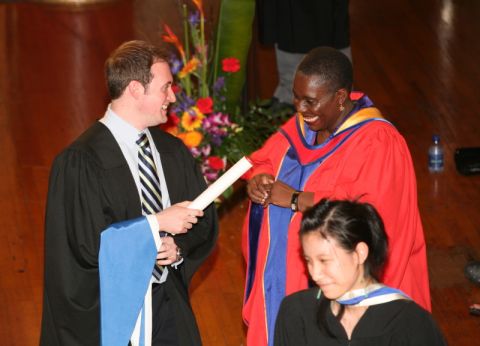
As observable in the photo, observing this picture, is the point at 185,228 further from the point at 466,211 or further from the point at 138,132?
the point at 466,211

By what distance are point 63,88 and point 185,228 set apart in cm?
508

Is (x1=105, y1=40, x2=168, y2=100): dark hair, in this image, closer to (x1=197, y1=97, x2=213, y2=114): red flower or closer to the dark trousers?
the dark trousers

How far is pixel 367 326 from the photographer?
10.3ft

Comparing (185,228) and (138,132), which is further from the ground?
(138,132)

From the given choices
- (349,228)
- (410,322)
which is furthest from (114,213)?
(410,322)

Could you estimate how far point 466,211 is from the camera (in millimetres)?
6793

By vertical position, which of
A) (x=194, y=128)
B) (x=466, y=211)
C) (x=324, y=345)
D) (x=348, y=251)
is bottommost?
(x=466, y=211)

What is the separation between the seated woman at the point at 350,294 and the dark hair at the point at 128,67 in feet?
3.54

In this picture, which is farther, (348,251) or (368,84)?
(368,84)

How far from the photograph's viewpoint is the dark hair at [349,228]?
10.2ft

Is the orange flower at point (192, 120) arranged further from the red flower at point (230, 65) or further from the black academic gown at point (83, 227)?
the black academic gown at point (83, 227)

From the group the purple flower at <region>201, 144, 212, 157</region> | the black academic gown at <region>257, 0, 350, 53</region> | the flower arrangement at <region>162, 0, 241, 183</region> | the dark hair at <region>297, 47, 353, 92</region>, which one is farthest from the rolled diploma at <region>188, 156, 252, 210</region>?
the black academic gown at <region>257, 0, 350, 53</region>

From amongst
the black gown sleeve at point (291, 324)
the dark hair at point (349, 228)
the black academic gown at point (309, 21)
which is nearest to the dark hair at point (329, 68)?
the dark hair at point (349, 228)

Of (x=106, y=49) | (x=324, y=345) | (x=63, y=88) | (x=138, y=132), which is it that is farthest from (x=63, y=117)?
(x=324, y=345)
